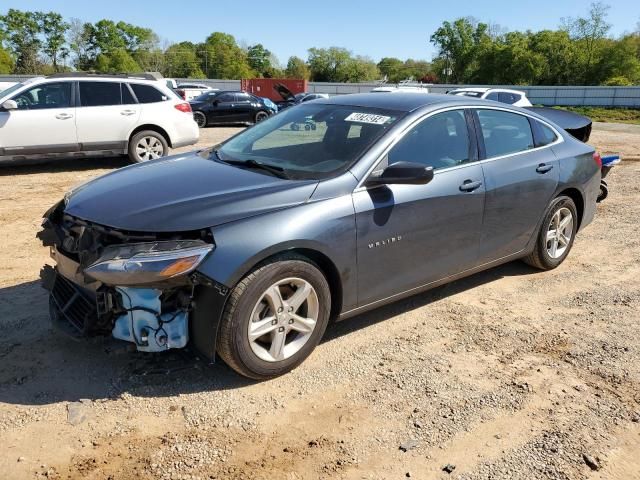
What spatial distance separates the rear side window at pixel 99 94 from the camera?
9.65m

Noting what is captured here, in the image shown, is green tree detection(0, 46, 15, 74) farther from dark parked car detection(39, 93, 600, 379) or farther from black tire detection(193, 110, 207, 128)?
dark parked car detection(39, 93, 600, 379)

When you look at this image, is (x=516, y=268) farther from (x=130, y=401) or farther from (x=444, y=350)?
(x=130, y=401)

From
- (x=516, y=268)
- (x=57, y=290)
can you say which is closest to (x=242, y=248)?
(x=57, y=290)

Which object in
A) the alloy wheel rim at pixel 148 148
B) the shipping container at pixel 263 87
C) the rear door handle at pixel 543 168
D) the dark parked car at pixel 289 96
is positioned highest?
the shipping container at pixel 263 87

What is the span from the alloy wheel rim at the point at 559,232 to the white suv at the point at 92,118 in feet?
24.5

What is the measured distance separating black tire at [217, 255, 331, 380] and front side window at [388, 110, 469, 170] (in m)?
1.03

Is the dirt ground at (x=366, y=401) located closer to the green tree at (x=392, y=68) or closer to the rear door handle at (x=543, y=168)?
the rear door handle at (x=543, y=168)

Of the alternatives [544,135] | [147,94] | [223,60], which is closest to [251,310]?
[544,135]

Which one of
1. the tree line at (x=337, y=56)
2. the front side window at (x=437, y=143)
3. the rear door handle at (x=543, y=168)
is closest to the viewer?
the front side window at (x=437, y=143)

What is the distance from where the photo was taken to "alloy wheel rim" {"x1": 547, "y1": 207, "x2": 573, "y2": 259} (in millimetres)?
5141

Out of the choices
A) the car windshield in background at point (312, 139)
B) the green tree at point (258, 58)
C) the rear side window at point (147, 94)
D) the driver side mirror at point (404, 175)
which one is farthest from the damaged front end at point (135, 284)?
the green tree at point (258, 58)

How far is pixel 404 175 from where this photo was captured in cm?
351

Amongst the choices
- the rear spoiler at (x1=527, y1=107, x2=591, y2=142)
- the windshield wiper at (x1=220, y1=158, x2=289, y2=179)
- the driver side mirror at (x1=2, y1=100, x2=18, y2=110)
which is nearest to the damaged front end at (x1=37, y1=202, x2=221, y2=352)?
the windshield wiper at (x1=220, y1=158, x2=289, y2=179)

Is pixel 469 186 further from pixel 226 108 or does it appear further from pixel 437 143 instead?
pixel 226 108
